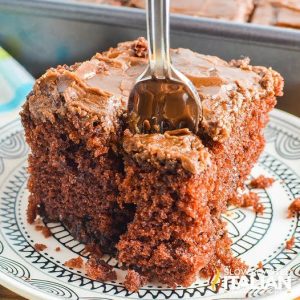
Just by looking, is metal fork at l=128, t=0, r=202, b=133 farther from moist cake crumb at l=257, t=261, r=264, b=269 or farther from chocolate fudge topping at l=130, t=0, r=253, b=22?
chocolate fudge topping at l=130, t=0, r=253, b=22

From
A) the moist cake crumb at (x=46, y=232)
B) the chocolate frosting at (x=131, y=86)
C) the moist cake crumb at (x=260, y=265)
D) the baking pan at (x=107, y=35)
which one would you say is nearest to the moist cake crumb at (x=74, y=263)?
the moist cake crumb at (x=46, y=232)

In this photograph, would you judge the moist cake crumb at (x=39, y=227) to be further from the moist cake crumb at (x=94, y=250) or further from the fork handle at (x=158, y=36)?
the fork handle at (x=158, y=36)

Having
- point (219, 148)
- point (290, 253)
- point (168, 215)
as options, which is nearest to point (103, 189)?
point (168, 215)

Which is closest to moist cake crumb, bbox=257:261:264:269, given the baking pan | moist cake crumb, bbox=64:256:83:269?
moist cake crumb, bbox=64:256:83:269

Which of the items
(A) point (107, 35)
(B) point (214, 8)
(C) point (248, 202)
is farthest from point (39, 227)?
(B) point (214, 8)

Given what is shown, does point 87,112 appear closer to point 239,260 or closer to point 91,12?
point 239,260
